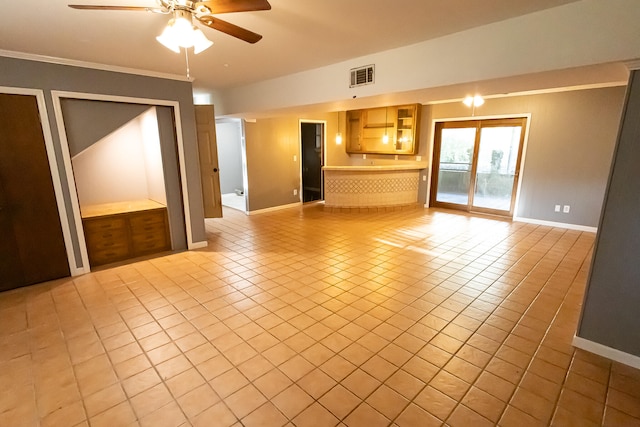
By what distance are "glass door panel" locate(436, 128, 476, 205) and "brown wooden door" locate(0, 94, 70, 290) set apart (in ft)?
23.4

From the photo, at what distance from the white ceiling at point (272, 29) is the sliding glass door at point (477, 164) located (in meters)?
4.24

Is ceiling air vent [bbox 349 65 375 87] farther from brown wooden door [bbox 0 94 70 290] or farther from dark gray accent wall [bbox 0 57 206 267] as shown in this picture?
brown wooden door [bbox 0 94 70 290]

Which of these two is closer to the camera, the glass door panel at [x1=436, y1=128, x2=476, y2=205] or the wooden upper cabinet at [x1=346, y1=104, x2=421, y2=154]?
the glass door panel at [x1=436, y1=128, x2=476, y2=205]

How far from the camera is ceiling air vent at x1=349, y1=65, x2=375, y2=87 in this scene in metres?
3.40

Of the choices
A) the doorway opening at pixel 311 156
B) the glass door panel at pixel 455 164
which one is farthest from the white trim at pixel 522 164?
the doorway opening at pixel 311 156

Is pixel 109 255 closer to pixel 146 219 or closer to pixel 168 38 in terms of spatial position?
pixel 146 219

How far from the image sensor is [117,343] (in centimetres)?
242

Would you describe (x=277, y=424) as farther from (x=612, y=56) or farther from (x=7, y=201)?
(x=7, y=201)

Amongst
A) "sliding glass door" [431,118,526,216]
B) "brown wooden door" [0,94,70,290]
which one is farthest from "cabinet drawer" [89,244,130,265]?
"sliding glass door" [431,118,526,216]

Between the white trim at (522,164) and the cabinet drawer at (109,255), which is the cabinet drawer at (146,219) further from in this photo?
the white trim at (522,164)

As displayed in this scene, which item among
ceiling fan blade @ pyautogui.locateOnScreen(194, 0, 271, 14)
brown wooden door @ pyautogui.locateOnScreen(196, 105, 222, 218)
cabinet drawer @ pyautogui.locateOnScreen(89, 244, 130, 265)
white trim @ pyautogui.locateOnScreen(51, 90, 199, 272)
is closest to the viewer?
ceiling fan blade @ pyautogui.locateOnScreen(194, 0, 271, 14)

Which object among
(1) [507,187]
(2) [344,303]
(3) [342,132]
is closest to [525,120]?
(1) [507,187]

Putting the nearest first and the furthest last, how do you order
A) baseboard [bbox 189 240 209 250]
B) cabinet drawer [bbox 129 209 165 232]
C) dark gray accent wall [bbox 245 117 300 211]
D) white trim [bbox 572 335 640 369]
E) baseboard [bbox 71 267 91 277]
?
1. white trim [bbox 572 335 640 369]
2. baseboard [bbox 71 267 91 277]
3. cabinet drawer [bbox 129 209 165 232]
4. baseboard [bbox 189 240 209 250]
5. dark gray accent wall [bbox 245 117 300 211]

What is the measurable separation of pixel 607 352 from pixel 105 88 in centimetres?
555
